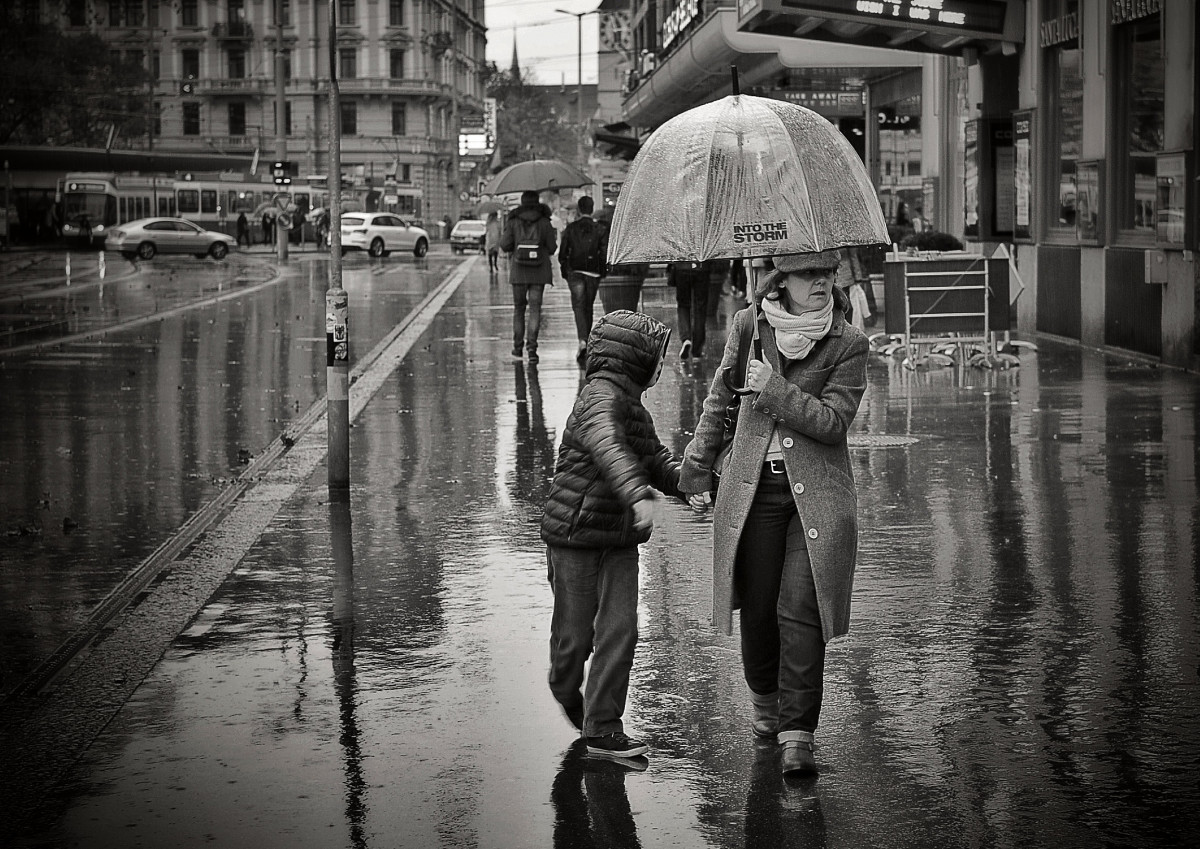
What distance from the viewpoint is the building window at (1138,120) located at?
17766 millimetres

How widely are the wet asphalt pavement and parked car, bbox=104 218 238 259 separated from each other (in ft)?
171

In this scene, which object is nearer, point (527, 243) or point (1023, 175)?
point (527, 243)

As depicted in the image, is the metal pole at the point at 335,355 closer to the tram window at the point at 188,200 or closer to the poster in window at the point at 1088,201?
the poster in window at the point at 1088,201

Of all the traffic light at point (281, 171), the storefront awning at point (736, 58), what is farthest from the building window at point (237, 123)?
the storefront awning at point (736, 58)

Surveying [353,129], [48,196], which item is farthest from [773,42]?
[353,129]

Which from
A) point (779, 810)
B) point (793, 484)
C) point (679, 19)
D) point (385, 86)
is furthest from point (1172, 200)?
point (385, 86)

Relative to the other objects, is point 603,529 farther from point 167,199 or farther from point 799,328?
point 167,199

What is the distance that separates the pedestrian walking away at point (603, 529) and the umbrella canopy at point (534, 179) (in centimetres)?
1514

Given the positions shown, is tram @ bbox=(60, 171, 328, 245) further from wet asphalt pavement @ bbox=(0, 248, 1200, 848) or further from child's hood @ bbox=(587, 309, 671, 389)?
child's hood @ bbox=(587, 309, 671, 389)

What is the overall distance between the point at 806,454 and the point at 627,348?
0.64 meters

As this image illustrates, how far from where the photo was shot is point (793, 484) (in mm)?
5277

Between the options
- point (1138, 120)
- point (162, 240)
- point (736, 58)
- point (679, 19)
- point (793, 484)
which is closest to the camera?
point (793, 484)

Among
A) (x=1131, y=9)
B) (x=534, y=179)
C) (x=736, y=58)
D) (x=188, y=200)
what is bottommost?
(x=534, y=179)

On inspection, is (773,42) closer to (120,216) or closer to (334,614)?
(334,614)
